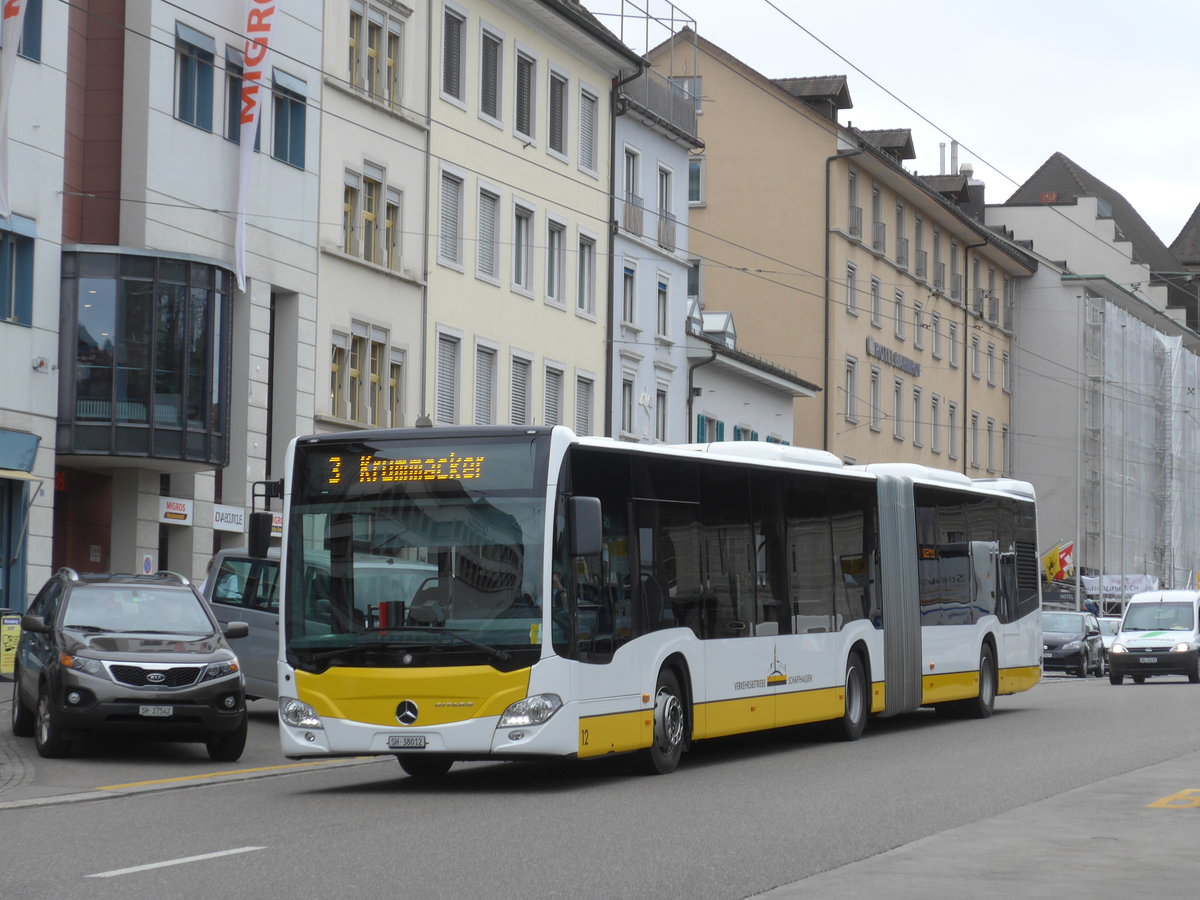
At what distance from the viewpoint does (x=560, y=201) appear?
46.2m

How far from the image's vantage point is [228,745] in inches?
779

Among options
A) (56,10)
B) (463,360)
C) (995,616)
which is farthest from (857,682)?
(463,360)

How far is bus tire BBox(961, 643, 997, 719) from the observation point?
27.5 m

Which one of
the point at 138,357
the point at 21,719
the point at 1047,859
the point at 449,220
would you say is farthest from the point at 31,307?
the point at 1047,859

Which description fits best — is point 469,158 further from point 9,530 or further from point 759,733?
point 759,733

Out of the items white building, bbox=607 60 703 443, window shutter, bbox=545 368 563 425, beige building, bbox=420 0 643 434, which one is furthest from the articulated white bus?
white building, bbox=607 60 703 443

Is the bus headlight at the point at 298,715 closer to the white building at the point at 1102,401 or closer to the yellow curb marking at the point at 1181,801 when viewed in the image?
the yellow curb marking at the point at 1181,801

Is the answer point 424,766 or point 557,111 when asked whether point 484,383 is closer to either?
point 557,111

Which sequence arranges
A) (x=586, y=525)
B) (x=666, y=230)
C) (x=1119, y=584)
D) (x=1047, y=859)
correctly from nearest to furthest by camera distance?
(x=1047, y=859), (x=586, y=525), (x=666, y=230), (x=1119, y=584)

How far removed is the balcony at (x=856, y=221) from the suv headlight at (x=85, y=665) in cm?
4571

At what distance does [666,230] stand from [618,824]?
3956cm

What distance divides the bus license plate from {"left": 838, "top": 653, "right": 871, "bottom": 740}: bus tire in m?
7.58

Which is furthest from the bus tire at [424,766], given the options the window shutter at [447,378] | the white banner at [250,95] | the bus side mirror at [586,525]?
the window shutter at [447,378]

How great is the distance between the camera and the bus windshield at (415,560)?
1595 cm
